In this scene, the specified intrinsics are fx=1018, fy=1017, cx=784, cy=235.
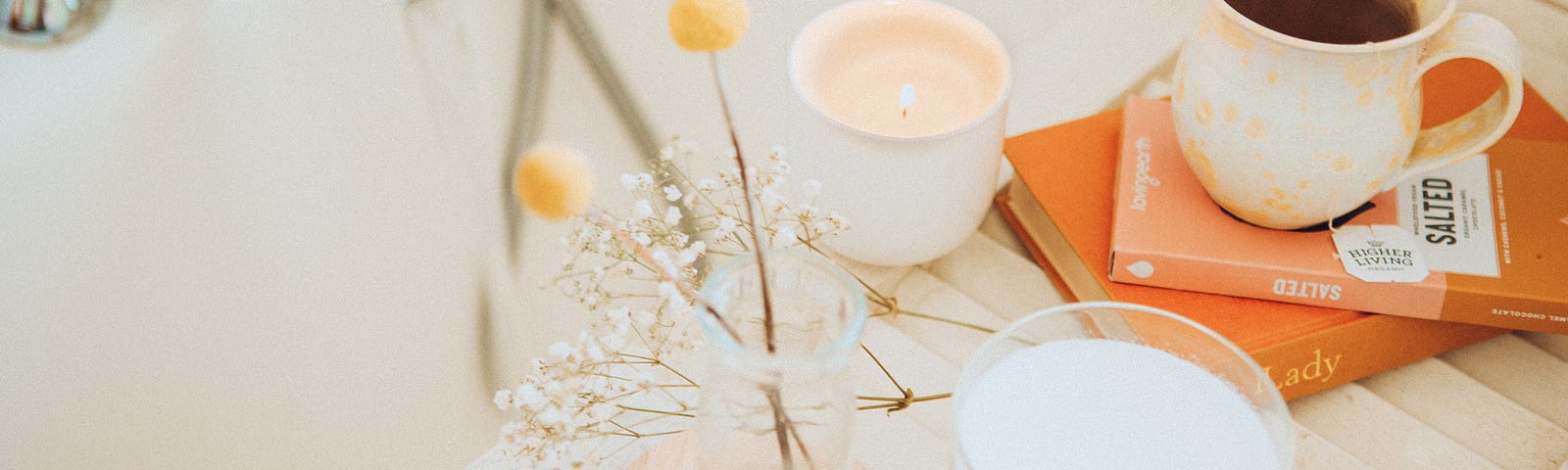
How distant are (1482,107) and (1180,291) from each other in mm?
164

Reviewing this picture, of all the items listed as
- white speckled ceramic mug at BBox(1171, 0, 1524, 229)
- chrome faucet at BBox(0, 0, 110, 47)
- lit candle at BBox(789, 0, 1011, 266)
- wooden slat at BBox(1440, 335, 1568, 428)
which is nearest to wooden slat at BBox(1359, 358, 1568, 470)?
wooden slat at BBox(1440, 335, 1568, 428)

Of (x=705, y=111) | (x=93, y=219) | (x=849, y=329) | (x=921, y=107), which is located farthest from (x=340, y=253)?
(x=849, y=329)

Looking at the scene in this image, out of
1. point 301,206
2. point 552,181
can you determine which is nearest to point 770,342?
point 552,181

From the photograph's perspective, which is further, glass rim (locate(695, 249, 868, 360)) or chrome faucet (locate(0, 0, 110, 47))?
chrome faucet (locate(0, 0, 110, 47))

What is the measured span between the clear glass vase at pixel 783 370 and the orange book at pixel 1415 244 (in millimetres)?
234

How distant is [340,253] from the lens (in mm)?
876

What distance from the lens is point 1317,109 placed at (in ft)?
1.50

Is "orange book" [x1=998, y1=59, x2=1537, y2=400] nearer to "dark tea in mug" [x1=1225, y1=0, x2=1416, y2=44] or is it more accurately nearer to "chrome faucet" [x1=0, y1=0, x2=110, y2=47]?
"dark tea in mug" [x1=1225, y1=0, x2=1416, y2=44]

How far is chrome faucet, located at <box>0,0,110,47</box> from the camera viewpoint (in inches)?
32.9

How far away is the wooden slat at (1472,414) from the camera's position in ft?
1.70

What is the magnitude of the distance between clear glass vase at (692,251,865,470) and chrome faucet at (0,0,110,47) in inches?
30.6

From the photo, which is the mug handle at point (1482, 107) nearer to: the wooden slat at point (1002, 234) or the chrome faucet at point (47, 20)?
the wooden slat at point (1002, 234)

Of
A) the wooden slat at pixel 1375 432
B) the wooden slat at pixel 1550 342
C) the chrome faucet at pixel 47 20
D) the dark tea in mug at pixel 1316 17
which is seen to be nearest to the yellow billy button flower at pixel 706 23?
the dark tea in mug at pixel 1316 17

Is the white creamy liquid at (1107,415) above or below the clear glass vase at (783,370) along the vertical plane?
below
